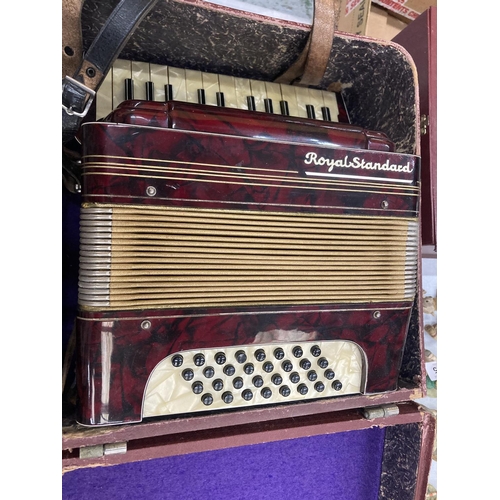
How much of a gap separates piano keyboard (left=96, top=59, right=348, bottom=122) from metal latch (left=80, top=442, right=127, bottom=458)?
2.69 feet

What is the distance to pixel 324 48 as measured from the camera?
112 cm

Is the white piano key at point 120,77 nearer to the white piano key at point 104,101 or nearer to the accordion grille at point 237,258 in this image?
the white piano key at point 104,101

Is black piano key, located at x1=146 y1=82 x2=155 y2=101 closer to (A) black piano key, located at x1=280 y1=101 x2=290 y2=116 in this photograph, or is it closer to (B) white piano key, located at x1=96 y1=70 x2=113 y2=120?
(B) white piano key, located at x1=96 y1=70 x2=113 y2=120

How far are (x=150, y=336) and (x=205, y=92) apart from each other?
73 cm

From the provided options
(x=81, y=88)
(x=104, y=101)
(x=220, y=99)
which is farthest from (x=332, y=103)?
(x=81, y=88)

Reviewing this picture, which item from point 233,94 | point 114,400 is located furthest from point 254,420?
point 233,94

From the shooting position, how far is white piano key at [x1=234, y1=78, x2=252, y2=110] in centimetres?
127

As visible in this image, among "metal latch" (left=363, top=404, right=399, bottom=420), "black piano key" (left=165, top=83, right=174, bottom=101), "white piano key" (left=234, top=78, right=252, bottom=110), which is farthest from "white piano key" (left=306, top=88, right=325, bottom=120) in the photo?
"metal latch" (left=363, top=404, right=399, bottom=420)

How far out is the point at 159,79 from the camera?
120 centimetres

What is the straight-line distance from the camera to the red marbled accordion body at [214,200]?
0.88 m

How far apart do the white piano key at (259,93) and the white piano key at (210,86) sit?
115 millimetres

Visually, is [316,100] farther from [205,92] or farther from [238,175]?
[238,175]

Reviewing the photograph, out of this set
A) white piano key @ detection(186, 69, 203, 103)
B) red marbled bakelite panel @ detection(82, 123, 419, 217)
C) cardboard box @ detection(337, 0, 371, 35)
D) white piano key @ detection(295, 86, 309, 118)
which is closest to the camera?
red marbled bakelite panel @ detection(82, 123, 419, 217)

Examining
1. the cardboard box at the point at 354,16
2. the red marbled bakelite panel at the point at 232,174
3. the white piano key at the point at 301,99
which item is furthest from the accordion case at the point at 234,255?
the cardboard box at the point at 354,16
